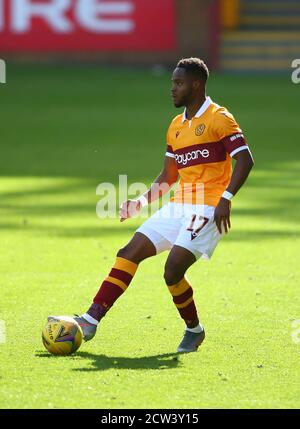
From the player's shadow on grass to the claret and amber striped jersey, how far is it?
3.79 feet

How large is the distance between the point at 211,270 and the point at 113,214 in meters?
3.64

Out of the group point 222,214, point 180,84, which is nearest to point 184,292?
point 222,214

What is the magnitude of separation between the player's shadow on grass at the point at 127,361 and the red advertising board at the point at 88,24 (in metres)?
21.5

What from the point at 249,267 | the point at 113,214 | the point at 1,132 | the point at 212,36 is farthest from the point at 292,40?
the point at 249,267

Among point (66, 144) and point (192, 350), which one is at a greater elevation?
point (192, 350)

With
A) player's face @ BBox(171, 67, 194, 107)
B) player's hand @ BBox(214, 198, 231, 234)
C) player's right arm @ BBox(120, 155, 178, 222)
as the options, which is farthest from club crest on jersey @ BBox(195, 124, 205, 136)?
player's hand @ BBox(214, 198, 231, 234)

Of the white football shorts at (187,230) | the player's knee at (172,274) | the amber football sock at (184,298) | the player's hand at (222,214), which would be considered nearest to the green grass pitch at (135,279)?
the amber football sock at (184,298)

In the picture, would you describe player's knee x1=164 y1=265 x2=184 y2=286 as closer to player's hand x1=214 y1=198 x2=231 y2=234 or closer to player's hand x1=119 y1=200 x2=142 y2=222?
player's hand x1=214 y1=198 x2=231 y2=234

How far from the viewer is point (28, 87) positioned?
27359 millimetres

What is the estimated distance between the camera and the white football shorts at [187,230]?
314 inches

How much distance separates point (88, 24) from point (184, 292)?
2138 centimetres

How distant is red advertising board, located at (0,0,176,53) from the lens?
28562 millimetres

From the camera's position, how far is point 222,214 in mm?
7777
